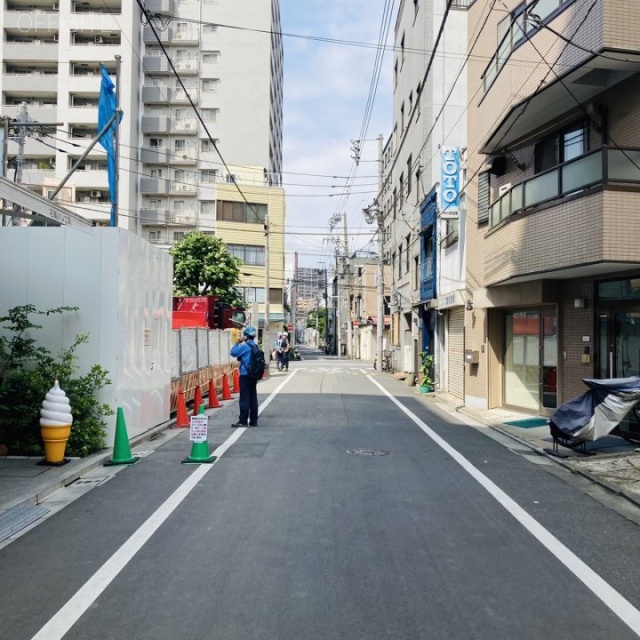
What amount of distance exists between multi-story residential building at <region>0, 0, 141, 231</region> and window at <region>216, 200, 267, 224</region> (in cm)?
709

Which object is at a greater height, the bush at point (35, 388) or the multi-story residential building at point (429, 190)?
the multi-story residential building at point (429, 190)

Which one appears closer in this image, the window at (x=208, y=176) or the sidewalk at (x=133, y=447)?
the sidewalk at (x=133, y=447)

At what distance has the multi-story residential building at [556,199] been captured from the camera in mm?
9766

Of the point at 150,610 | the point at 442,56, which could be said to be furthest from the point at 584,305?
the point at 442,56

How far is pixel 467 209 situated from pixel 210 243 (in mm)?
16475

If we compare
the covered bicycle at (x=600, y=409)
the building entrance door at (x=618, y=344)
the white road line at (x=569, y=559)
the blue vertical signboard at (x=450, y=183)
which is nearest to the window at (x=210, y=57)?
the blue vertical signboard at (x=450, y=183)

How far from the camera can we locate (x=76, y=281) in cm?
875

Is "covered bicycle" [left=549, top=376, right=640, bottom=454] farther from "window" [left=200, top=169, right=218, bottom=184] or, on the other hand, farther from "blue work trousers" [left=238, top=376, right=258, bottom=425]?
"window" [left=200, top=169, right=218, bottom=184]

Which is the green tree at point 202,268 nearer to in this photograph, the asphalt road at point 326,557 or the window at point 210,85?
the asphalt road at point 326,557

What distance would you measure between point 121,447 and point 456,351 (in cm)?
1344

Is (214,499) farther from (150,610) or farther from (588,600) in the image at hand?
(588,600)

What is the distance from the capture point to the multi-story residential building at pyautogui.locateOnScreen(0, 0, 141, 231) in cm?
4594

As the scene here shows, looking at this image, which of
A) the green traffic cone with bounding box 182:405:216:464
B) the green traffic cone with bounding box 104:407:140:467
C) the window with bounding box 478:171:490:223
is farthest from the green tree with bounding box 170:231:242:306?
the green traffic cone with bounding box 182:405:216:464

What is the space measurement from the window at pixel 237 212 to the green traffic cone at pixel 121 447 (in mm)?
42985
